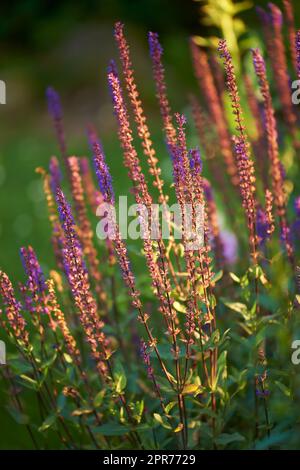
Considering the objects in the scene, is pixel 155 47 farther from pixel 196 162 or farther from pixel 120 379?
pixel 120 379

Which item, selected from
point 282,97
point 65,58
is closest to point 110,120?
point 65,58

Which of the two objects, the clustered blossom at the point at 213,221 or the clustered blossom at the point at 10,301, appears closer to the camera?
the clustered blossom at the point at 10,301

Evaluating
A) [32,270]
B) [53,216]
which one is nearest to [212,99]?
[53,216]

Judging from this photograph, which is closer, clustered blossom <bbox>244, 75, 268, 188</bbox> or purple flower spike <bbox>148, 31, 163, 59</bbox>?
purple flower spike <bbox>148, 31, 163, 59</bbox>

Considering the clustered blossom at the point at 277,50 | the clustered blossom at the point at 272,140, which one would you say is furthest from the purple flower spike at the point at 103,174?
the clustered blossom at the point at 277,50

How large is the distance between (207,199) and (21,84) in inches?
431

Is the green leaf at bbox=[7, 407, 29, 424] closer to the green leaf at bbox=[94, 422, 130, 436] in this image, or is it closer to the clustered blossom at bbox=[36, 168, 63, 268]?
the green leaf at bbox=[94, 422, 130, 436]

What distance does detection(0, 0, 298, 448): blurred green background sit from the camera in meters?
9.40

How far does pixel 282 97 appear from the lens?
3.45m

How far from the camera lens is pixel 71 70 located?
1292 centimetres

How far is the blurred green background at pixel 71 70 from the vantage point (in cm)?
940

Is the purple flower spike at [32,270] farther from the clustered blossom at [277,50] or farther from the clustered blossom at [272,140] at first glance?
the clustered blossom at [277,50]

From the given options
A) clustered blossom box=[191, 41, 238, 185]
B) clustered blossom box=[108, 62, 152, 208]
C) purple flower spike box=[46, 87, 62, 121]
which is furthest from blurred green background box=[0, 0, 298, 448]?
clustered blossom box=[108, 62, 152, 208]

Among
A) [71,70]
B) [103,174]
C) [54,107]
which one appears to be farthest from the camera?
[71,70]
